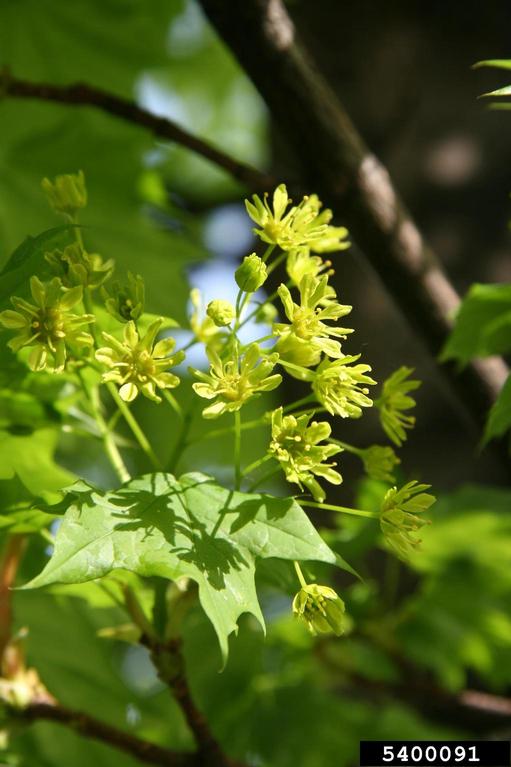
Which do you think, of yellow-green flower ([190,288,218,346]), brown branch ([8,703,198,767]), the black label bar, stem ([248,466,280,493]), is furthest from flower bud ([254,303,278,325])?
the black label bar

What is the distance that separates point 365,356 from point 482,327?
0.81 meters

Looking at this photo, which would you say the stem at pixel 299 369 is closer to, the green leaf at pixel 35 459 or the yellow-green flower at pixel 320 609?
the yellow-green flower at pixel 320 609

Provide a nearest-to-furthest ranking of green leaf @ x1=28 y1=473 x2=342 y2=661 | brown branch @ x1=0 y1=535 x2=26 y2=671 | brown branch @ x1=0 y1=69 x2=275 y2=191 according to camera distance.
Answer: green leaf @ x1=28 y1=473 x2=342 y2=661 → brown branch @ x1=0 y1=535 x2=26 y2=671 → brown branch @ x1=0 y1=69 x2=275 y2=191

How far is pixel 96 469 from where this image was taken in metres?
3.04

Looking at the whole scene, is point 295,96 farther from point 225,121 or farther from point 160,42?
point 225,121

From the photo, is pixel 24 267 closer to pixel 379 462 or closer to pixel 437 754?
pixel 379 462

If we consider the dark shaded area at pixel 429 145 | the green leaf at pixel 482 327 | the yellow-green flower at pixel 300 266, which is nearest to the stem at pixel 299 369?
the yellow-green flower at pixel 300 266

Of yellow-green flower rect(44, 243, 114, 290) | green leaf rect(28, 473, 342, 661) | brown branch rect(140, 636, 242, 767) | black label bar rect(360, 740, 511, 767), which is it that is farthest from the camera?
black label bar rect(360, 740, 511, 767)

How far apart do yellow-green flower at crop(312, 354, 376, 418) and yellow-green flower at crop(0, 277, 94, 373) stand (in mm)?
217

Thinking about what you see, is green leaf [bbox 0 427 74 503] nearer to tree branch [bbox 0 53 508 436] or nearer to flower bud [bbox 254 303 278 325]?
flower bud [bbox 254 303 278 325]

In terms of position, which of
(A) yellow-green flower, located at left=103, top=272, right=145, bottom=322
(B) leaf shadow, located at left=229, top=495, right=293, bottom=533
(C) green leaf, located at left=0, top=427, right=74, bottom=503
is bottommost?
(C) green leaf, located at left=0, top=427, right=74, bottom=503

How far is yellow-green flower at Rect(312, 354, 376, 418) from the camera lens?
2.63 feet

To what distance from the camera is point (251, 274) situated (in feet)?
2.68

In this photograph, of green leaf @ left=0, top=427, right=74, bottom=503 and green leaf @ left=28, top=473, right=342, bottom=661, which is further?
green leaf @ left=0, top=427, right=74, bottom=503
